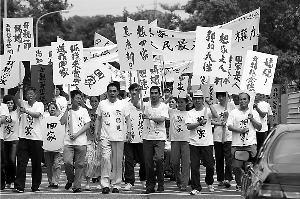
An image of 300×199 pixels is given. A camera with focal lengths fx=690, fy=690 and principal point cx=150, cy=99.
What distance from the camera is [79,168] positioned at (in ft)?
44.6

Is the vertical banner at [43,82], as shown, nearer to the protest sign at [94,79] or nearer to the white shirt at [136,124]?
the protest sign at [94,79]

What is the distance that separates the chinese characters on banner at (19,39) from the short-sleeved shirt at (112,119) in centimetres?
207

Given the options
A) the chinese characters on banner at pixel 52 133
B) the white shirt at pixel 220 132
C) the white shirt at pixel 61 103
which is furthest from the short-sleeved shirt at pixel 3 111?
the white shirt at pixel 220 132

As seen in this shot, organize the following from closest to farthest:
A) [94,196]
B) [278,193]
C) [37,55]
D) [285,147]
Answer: [278,193]
[285,147]
[94,196]
[37,55]

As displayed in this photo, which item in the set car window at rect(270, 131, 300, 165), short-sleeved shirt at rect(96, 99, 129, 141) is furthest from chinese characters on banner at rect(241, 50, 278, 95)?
car window at rect(270, 131, 300, 165)

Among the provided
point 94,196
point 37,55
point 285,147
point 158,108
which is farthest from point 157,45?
point 285,147

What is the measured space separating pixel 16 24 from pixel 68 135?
2769mm

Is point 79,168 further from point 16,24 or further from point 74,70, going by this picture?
point 16,24

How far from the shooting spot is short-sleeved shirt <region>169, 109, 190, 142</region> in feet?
46.9

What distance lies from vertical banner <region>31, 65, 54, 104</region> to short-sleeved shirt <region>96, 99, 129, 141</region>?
232 cm

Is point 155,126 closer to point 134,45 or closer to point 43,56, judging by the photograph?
point 134,45

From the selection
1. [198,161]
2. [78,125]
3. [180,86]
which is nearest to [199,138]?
[198,161]

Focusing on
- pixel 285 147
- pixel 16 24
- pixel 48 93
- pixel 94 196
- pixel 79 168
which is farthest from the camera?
pixel 48 93

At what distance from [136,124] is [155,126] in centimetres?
139
